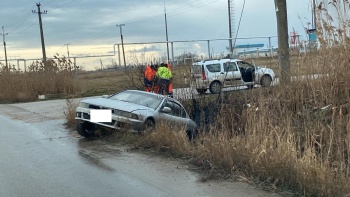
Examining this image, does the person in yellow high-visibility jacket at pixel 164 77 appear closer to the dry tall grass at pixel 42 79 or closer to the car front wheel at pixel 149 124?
the car front wheel at pixel 149 124

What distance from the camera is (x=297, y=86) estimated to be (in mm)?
A: 8031

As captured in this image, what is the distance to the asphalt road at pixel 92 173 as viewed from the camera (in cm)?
560

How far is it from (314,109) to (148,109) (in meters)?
4.10

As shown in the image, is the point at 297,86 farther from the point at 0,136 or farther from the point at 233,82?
the point at 0,136

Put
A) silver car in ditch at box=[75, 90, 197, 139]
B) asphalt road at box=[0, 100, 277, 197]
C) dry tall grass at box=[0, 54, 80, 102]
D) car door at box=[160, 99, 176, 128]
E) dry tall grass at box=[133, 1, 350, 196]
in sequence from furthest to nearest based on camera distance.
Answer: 1. dry tall grass at box=[0, 54, 80, 102]
2. silver car in ditch at box=[75, 90, 197, 139]
3. car door at box=[160, 99, 176, 128]
4. asphalt road at box=[0, 100, 277, 197]
5. dry tall grass at box=[133, 1, 350, 196]

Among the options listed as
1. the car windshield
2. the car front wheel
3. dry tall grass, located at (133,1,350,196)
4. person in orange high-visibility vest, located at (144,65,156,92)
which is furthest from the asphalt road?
person in orange high-visibility vest, located at (144,65,156,92)

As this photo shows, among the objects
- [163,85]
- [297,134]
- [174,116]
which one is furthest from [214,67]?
[297,134]

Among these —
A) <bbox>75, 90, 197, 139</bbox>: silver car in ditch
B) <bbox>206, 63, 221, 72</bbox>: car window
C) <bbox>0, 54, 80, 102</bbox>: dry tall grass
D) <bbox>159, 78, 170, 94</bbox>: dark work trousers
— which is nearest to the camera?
<bbox>75, 90, 197, 139</bbox>: silver car in ditch

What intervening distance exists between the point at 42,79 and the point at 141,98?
21.1 meters

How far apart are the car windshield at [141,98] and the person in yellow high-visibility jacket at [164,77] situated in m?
2.21

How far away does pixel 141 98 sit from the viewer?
36.0 feet

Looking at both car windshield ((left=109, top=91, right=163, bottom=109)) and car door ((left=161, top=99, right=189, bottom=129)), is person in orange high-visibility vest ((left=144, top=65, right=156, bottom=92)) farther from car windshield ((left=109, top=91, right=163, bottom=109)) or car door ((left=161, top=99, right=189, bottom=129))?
car door ((left=161, top=99, right=189, bottom=129))

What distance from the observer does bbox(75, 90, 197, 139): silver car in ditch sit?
377 inches

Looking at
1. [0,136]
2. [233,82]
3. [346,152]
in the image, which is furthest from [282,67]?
[0,136]
